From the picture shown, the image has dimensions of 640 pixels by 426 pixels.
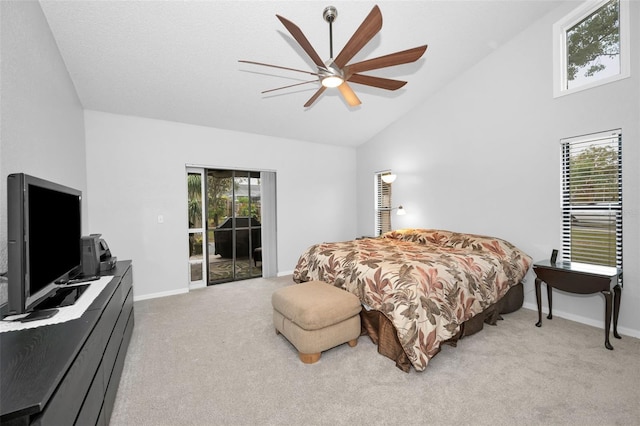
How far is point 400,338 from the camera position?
84.0 inches

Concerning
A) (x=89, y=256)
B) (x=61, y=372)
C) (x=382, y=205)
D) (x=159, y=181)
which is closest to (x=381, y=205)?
(x=382, y=205)

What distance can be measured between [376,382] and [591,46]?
13.1 ft

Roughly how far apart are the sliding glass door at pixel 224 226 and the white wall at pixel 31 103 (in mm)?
1791

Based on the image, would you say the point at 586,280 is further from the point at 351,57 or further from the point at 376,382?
the point at 351,57

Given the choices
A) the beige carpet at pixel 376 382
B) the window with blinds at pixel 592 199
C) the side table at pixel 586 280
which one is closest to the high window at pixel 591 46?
the window with blinds at pixel 592 199

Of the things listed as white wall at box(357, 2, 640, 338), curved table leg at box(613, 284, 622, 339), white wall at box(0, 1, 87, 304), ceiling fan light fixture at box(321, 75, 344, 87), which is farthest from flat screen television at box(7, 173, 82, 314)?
white wall at box(357, 2, 640, 338)

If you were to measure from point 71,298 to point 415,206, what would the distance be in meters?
4.43

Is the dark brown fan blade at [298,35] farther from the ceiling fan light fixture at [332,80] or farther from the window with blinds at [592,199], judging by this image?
the window with blinds at [592,199]

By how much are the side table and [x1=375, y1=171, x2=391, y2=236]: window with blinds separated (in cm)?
268

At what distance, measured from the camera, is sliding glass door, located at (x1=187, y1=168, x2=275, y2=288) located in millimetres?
4609

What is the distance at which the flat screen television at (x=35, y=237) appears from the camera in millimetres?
1190

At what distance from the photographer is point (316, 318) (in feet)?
7.41

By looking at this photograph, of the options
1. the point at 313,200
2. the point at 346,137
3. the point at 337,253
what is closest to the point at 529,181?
the point at 337,253

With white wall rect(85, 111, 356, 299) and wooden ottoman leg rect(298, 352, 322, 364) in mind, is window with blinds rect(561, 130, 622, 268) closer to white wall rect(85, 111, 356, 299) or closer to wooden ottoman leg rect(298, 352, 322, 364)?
wooden ottoman leg rect(298, 352, 322, 364)
